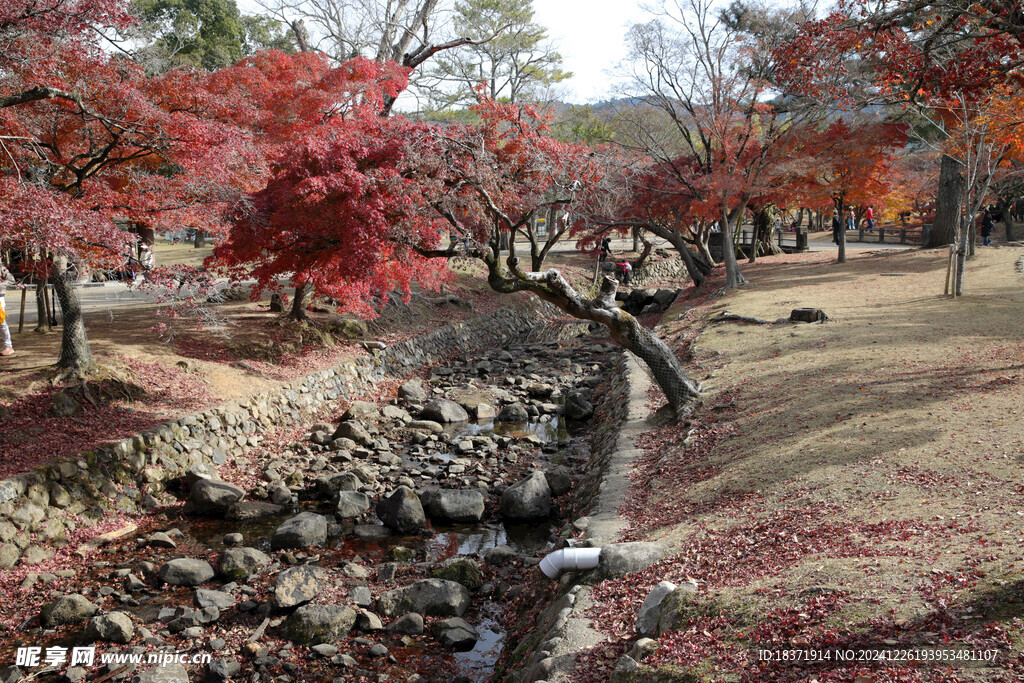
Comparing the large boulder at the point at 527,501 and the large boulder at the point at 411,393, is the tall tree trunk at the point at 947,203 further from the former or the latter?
the large boulder at the point at 527,501

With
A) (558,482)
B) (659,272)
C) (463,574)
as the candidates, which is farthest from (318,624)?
(659,272)

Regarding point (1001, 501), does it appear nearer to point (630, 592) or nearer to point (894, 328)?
point (630, 592)

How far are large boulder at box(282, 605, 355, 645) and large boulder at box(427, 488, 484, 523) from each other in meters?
2.97

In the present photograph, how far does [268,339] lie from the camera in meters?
16.5

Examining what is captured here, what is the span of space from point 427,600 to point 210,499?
4.49 m

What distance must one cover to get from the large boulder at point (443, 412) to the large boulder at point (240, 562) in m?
6.99

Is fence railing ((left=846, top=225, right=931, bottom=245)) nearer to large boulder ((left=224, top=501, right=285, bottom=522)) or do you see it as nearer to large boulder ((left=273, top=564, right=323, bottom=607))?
large boulder ((left=224, top=501, right=285, bottom=522))

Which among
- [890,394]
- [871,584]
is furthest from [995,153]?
[871,584]

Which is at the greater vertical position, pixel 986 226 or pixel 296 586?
pixel 986 226

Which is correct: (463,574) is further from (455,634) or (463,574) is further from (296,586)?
(296,586)

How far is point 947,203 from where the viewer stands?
85.4ft

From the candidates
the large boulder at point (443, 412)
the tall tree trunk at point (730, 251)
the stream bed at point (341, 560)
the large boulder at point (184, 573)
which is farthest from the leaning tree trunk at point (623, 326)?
the tall tree trunk at point (730, 251)

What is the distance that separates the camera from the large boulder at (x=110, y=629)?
7012 millimetres

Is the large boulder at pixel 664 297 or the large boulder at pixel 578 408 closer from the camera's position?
the large boulder at pixel 578 408
